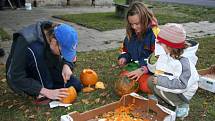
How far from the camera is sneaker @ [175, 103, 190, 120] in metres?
3.71

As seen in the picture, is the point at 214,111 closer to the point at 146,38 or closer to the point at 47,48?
the point at 146,38

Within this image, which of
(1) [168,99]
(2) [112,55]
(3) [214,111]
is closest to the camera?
(1) [168,99]

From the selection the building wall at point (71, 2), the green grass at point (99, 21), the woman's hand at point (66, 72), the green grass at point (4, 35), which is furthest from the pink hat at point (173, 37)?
the building wall at point (71, 2)

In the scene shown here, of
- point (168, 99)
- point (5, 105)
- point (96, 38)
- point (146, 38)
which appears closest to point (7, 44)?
point (96, 38)

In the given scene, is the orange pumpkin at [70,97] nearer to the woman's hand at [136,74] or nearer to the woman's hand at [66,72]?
the woman's hand at [66,72]

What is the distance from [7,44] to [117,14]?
4.98 m

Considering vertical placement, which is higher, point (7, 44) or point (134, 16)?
point (134, 16)

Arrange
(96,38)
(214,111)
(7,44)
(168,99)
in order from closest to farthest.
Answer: (168,99) < (214,111) < (7,44) < (96,38)

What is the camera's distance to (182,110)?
146 inches

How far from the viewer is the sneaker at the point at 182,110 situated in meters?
3.71

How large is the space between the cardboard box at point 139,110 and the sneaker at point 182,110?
0.81ft

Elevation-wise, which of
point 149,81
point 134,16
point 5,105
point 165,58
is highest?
point 134,16

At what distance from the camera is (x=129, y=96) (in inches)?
150

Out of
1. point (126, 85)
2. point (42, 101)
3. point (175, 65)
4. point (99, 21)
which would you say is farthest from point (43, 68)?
point (99, 21)
